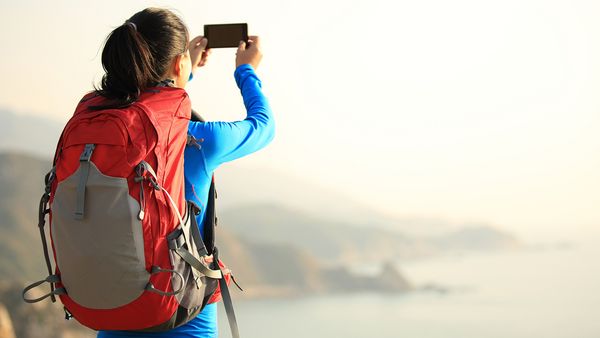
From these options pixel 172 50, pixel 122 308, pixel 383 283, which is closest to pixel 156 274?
pixel 122 308

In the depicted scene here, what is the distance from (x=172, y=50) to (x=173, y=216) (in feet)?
0.74

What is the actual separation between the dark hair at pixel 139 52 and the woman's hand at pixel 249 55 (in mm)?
188

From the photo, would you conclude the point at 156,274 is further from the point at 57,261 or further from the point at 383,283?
the point at 383,283

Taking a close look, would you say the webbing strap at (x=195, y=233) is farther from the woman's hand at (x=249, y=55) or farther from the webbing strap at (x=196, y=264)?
the woman's hand at (x=249, y=55)

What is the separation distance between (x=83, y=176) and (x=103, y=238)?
0.28 ft

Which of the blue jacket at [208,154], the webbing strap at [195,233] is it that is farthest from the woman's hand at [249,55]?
the webbing strap at [195,233]

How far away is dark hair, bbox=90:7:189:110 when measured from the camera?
1.07m

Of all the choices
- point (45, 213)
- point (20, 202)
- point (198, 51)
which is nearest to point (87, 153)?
point (45, 213)

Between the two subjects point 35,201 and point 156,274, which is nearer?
point 156,274

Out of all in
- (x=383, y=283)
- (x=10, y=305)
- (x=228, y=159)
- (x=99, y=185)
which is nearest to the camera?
(x=99, y=185)

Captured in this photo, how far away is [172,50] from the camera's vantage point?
1.09 meters

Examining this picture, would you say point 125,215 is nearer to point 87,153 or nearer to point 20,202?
point 87,153

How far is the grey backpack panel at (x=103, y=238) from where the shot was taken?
105 centimetres

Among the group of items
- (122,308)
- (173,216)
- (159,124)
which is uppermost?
(159,124)
